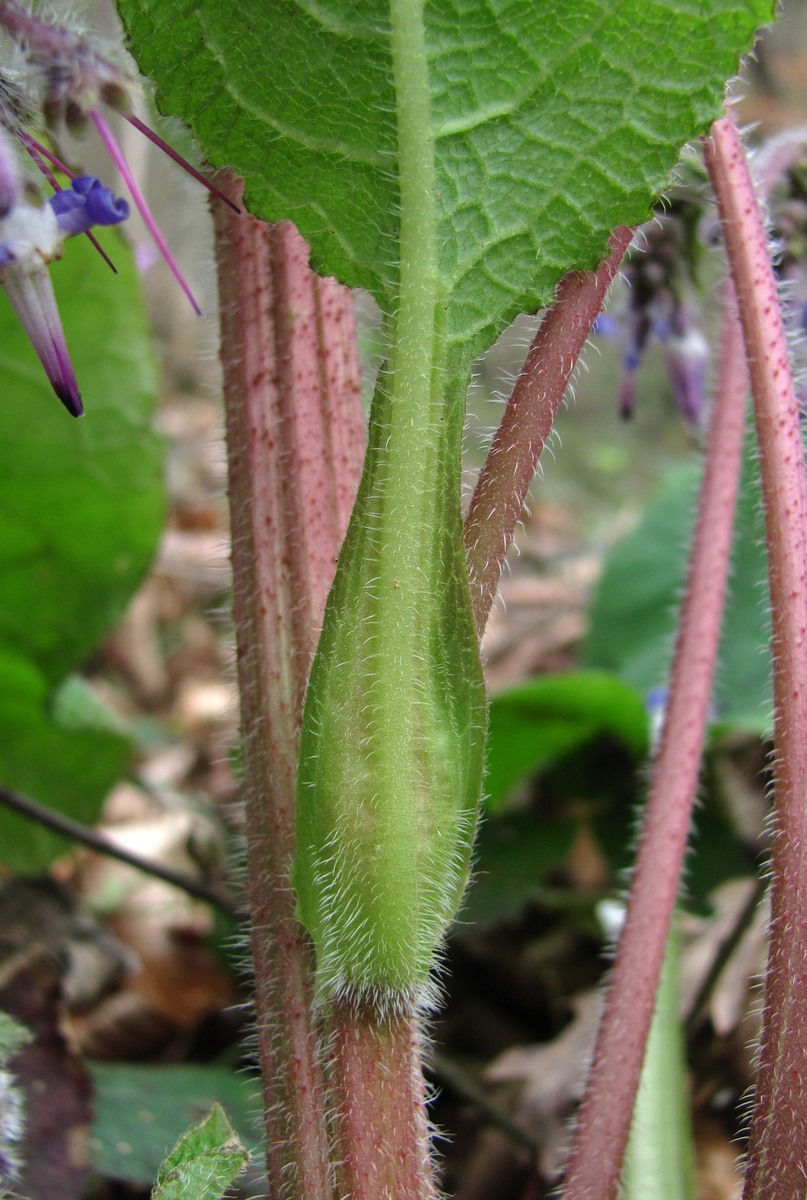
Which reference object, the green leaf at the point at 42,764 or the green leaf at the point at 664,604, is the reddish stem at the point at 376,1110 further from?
the green leaf at the point at 664,604

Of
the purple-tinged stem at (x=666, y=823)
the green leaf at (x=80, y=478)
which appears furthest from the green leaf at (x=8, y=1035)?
the green leaf at (x=80, y=478)

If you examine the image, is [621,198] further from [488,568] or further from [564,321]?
[488,568]

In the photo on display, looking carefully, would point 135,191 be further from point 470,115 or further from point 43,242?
point 470,115

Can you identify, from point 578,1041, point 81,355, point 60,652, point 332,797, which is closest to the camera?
point 332,797

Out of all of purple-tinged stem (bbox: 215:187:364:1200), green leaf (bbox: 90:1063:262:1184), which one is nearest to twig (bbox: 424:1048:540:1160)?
green leaf (bbox: 90:1063:262:1184)

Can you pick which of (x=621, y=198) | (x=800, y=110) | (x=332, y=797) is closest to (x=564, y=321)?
(x=621, y=198)

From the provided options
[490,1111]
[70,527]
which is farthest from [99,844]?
[490,1111]

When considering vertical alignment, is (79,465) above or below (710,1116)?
above
